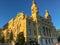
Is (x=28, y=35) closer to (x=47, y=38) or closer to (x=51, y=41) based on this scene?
(x=47, y=38)

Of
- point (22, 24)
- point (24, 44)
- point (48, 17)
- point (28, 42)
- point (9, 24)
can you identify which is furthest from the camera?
point (48, 17)

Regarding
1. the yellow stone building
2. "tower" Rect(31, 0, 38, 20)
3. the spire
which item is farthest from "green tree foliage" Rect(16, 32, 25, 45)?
A: the spire

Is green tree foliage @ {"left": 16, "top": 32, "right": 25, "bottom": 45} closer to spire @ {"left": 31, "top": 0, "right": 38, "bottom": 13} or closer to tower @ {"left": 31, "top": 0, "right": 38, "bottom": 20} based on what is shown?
tower @ {"left": 31, "top": 0, "right": 38, "bottom": 20}

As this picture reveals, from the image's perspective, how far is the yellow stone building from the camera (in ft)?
157

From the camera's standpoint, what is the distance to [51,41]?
56344mm

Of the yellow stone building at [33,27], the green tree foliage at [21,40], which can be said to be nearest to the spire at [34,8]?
the yellow stone building at [33,27]

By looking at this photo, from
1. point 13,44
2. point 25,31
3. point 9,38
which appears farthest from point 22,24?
point 13,44

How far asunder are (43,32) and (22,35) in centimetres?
1268

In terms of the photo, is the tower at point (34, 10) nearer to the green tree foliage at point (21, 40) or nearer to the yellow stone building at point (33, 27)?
the yellow stone building at point (33, 27)

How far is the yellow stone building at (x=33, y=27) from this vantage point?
157ft

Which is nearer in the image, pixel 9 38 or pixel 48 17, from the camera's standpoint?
pixel 9 38

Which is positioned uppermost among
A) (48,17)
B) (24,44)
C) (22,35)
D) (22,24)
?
(48,17)

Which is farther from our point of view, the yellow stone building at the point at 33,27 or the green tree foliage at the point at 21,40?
the yellow stone building at the point at 33,27

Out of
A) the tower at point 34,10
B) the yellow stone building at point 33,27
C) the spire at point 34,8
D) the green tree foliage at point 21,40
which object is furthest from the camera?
the spire at point 34,8
